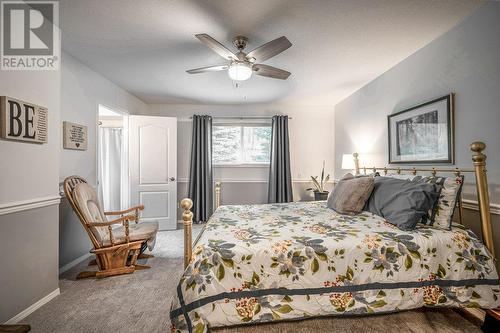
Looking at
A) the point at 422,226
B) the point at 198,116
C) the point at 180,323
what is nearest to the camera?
the point at 180,323

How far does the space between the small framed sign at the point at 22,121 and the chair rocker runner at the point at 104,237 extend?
26.1 inches

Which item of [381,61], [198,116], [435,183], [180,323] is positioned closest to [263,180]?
[198,116]

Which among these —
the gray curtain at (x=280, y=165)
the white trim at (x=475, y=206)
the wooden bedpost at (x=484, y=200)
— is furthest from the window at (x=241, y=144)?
the wooden bedpost at (x=484, y=200)

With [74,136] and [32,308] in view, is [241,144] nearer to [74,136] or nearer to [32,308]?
[74,136]

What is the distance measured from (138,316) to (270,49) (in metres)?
2.48

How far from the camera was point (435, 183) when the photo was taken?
1.91 meters

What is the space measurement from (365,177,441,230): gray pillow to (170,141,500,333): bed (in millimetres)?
147

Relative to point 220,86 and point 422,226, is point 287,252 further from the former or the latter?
point 220,86

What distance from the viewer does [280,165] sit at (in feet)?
15.2

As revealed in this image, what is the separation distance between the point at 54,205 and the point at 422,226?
3164 mm

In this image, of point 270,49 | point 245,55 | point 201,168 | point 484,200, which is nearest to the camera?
point 484,200

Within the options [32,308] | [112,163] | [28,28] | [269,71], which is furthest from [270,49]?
[112,163]

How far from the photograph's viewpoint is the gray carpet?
1.61 m

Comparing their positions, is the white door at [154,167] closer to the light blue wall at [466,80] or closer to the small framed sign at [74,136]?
the small framed sign at [74,136]
